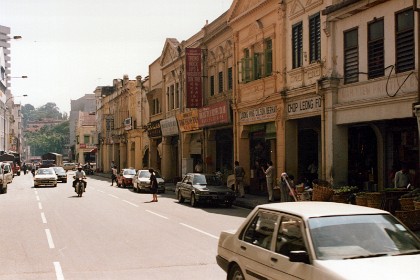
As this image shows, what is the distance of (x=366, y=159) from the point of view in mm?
20906

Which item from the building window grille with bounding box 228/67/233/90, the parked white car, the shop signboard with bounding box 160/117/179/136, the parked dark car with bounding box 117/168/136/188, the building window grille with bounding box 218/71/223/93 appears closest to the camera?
the building window grille with bounding box 228/67/233/90

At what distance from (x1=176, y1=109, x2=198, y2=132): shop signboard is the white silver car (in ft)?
101

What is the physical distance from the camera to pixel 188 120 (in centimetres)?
3981

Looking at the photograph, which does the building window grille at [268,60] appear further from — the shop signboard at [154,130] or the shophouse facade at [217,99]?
the shop signboard at [154,130]

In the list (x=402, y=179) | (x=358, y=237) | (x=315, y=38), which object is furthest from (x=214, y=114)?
(x=358, y=237)

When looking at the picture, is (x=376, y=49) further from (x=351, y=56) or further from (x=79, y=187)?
(x=79, y=187)

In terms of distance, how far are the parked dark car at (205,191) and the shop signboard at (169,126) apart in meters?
17.4

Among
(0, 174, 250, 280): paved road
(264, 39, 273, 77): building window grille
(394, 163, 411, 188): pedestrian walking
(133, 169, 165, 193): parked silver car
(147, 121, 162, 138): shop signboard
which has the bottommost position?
(0, 174, 250, 280): paved road

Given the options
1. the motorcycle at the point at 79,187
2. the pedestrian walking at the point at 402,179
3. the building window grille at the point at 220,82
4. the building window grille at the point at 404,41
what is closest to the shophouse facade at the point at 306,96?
the building window grille at the point at 404,41

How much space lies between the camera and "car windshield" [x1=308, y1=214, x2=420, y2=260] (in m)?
5.88

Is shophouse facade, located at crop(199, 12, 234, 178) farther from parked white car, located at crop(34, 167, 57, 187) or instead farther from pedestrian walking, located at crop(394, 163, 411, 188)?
pedestrian walking, located at crop(394, 163, 411, 188)

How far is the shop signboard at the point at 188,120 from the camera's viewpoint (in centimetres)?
3822

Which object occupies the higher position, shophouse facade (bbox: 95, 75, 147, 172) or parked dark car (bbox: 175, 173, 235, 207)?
shophouse facade (bbox: 95, 75, 147, 172)

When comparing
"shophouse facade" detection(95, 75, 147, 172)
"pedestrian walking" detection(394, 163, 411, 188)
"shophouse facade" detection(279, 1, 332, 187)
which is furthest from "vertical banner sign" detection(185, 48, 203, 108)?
"shophouse facade" detection(95, 75, 147, 172)
